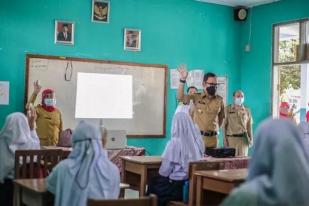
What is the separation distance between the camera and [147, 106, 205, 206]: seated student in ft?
14.8

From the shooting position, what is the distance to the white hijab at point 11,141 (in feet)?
14.0

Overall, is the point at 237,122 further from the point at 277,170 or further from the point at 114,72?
the point at 277,170

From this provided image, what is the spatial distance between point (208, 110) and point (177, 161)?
1.91 m

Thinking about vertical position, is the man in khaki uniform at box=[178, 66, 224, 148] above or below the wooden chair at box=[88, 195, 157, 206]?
above

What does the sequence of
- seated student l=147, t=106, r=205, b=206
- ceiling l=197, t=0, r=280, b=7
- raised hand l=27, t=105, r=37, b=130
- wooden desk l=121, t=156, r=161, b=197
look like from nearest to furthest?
seated student l=147, t=106, r=205, b=206 → wooden desk l=121, t=156, r=161, b=197 → raised hand l=27, t=105, r=37, b=130 → ceiling l=197, t=0, r=280, b=7

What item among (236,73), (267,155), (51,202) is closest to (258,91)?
(236,73)

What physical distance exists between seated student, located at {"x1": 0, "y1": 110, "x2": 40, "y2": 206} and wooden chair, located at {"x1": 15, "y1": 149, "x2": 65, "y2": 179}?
0.56ft

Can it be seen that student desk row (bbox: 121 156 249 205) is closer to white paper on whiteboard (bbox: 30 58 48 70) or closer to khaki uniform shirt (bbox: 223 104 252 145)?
white paper on whiteboard (bbox: 30 58 48 70)

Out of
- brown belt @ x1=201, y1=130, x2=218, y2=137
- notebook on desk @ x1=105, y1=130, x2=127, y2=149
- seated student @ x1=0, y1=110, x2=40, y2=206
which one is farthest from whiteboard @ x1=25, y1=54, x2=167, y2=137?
seated student @ x1=0, y1=110, x2=40, y2=206

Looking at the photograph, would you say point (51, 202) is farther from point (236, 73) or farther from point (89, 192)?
point (236, 73)

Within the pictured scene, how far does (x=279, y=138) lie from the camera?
1837mm

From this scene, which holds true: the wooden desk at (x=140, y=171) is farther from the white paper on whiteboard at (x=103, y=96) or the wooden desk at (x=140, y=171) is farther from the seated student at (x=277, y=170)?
the seated student at (x=277, y=170)

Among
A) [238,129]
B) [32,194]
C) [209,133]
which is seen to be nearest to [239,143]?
[238,129]

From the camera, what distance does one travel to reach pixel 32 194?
130 inches
